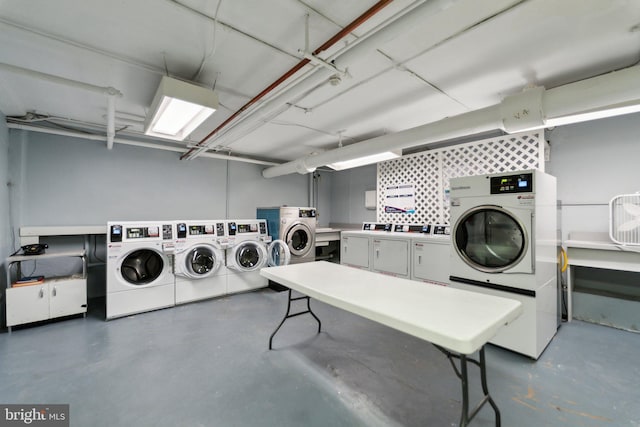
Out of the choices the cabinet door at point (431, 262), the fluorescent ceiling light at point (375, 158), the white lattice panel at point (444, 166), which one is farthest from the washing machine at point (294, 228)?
the cabinet door at point (431, 262)

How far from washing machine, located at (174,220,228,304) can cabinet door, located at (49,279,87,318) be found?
1.08 m

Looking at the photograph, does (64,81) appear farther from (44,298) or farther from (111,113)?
(44,298)

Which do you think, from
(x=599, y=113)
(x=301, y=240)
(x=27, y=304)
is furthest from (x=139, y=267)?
(x=599, y=113)

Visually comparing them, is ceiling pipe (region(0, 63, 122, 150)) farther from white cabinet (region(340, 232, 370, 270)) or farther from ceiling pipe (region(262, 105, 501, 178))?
white cabinet (region(340, 232, 370, 270))

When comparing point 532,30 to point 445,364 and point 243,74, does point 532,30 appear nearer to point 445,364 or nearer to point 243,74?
point 243,74

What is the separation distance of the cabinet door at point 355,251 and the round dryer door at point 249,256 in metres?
1.49

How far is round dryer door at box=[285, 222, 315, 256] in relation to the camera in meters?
4.78

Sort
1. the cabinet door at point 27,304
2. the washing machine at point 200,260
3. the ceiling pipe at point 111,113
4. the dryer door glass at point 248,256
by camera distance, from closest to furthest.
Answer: the ceiling pipe at point 111,113, the cabinet door at point 27,304, the washing machine at point 200,260, the dryer door glass at point 248,256

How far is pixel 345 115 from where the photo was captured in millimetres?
3361

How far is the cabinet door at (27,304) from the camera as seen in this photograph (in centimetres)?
292

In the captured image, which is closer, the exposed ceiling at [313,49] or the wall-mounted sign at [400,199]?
the exposed ceiling at [313,49]

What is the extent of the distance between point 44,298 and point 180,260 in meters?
1.48
